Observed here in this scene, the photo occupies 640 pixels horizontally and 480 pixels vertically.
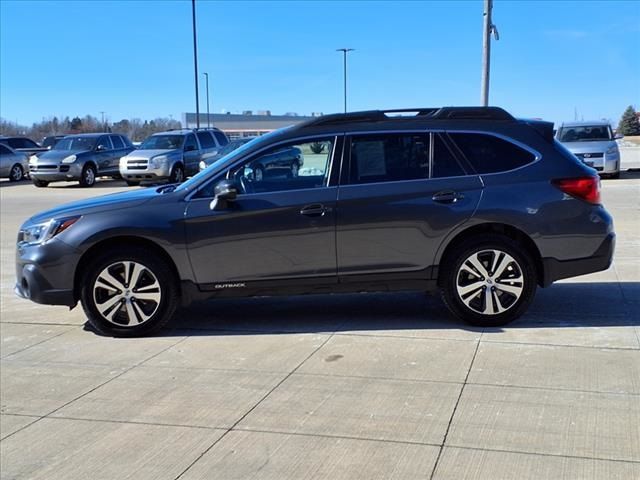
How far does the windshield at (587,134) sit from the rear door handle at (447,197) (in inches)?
632

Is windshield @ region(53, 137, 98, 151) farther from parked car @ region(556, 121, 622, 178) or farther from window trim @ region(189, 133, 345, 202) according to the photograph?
window trim @ region(189, 133, 345, 202)

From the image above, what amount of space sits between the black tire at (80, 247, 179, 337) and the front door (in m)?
0.27

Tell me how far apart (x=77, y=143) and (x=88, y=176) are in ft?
5.20

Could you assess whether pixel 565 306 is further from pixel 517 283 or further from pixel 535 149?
pixel 535 149

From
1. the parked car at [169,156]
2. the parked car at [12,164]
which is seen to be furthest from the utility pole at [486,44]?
the parked car at [12,164]

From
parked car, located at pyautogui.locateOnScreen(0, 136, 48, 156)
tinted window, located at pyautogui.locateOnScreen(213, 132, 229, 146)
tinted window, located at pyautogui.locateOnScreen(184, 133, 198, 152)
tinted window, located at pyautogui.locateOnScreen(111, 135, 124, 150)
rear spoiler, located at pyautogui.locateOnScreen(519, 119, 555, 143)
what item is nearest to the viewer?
rear spoiler, located at pyautogui.locateOnScreen(519, 119, 555, 143)

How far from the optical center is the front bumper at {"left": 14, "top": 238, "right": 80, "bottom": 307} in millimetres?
5613

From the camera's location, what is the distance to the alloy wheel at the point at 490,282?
5.54 m

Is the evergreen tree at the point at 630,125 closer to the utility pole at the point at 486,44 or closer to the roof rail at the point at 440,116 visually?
the utility pole at the point at 486,44

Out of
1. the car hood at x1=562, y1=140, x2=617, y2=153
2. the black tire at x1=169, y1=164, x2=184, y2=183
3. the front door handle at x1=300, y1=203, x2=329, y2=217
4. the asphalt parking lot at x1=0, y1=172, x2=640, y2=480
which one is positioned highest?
the car hood at x1=562, y1=140, x2=617, y2=153

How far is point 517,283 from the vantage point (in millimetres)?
5555

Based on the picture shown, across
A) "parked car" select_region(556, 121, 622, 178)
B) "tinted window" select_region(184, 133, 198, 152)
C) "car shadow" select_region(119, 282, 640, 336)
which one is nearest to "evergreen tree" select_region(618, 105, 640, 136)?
"parked car" select_region(556, 121, 622, 178)

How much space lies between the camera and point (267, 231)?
219 inches

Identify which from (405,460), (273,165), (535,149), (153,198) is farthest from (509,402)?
(153,198)
